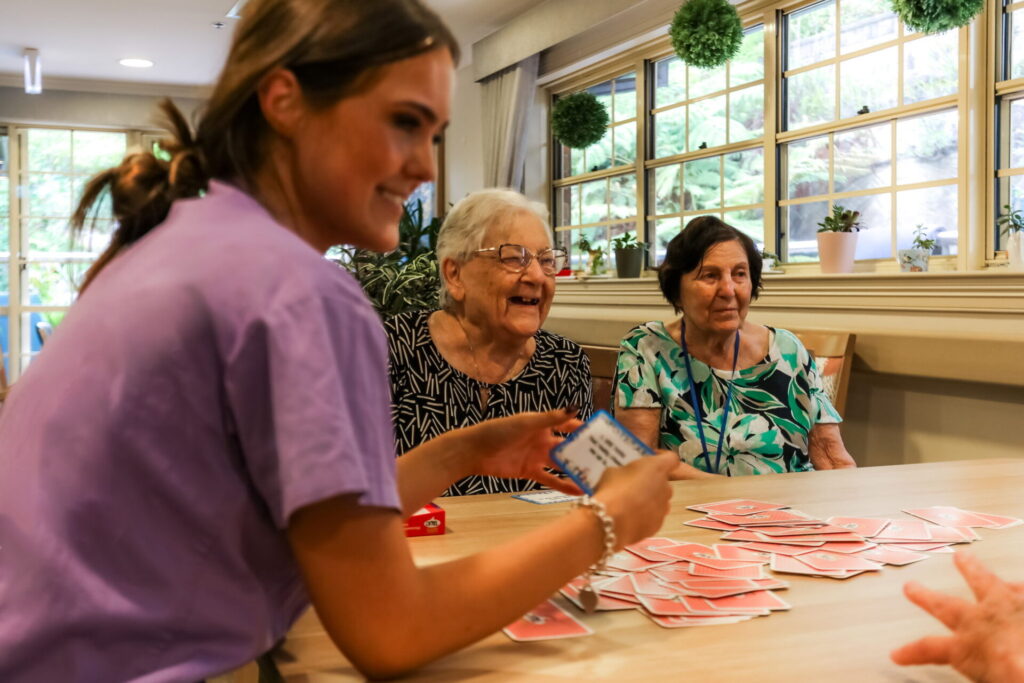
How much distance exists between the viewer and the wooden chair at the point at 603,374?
3314 millimetres

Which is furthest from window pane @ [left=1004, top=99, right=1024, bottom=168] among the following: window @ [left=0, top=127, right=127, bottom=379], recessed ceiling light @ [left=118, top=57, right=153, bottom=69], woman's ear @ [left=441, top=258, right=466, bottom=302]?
window @ [left=0, top=127, right=127, bottom=379]

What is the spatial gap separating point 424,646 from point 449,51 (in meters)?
0.55

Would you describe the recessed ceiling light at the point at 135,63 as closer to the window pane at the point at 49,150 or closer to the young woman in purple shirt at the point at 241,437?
the window pane at the point at 49,150

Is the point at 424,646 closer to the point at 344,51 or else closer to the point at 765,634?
the point at 765,634

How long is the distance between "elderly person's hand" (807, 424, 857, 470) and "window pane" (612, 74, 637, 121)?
3.59 m

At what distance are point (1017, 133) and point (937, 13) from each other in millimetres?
659

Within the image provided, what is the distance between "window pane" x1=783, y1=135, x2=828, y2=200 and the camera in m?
4.40

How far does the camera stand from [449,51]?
0.87 metres

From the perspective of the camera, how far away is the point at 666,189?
551cm

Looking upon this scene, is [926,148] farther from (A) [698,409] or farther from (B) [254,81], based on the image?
(B) [254,81]

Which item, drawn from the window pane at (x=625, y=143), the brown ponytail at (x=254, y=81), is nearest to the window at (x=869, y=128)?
the window pane at (x=625, y=143)

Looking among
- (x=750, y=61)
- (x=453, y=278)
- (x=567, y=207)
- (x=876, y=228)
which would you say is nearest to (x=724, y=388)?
(x=453, y=278)

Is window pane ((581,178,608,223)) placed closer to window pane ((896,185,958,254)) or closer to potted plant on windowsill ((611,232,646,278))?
potted plant on windowsill ((611,232,646,278))

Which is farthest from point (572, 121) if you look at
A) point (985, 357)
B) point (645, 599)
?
point (645, 599)
